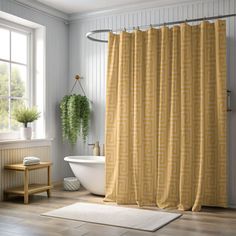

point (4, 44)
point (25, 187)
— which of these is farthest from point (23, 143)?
point (4, 44)

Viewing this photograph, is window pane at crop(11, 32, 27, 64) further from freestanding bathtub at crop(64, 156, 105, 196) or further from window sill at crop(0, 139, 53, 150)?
freestanding bathtub at crop(64, 156, 105, 196)

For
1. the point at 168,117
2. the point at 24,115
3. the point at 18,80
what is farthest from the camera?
the point at 18,80

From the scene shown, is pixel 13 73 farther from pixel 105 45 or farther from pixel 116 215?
pixel 116 215

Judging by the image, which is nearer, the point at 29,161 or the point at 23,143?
the point at 29,161

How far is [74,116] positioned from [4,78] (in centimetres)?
111

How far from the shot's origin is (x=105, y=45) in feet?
18.8

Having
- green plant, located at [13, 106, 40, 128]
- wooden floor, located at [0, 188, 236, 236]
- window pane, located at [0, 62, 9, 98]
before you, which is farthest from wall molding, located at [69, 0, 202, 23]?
wooden floor, located at [0, 188, 236, 236]

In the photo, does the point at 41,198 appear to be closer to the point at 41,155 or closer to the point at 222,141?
the point at 41,155

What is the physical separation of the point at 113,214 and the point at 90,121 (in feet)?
6.58

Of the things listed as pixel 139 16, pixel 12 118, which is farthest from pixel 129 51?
pixel 12 118

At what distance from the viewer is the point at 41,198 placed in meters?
5.04

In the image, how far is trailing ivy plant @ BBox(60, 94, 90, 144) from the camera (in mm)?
5578

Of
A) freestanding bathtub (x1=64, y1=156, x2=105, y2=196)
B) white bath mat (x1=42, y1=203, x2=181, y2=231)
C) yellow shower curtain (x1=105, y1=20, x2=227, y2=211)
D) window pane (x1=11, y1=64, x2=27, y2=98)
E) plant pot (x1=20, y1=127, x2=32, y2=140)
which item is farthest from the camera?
window pane (x1=11, y1=64, x2=27, y2=98)

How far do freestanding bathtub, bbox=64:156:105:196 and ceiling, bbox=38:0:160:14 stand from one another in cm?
219
